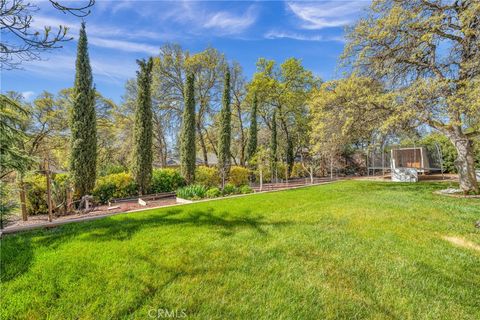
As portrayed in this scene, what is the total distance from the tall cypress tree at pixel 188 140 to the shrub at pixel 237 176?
2535 mm

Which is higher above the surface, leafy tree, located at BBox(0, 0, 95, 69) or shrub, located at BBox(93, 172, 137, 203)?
leafy tree, located at BBox(0, 0, 95, 69)

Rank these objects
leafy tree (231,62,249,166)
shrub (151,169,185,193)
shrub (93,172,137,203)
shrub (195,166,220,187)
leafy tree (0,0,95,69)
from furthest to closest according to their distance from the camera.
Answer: leafy tree (231,62,249,166)
shrub (195,166,220,187)
shrub (151,169,185,193)
shrub (93,172,137,203)
leafy tree (0,0,95,69)

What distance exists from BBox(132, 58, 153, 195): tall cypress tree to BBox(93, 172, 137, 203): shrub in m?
0.31

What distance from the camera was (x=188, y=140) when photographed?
12070 millimetres

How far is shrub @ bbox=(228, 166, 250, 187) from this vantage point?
44.0 ft

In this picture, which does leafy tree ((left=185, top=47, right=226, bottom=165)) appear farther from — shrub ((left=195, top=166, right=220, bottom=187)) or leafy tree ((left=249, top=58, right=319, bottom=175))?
shrub ((left=195, top=166, right=220, bottom=187))

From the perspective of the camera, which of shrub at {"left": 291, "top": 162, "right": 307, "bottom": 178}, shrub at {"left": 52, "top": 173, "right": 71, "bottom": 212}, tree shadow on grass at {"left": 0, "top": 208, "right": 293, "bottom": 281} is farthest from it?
shrub at {"left": 291, "top": 162, "right": 307, "bottom": 178}

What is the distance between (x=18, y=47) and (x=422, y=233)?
7241 mm

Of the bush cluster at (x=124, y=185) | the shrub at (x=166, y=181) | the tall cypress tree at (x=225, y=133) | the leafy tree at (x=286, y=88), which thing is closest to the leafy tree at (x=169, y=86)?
the tall cypress tree at (x=225, y=133)

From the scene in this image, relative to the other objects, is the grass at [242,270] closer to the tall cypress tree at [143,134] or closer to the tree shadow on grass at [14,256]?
the tree shadow on grass at [14,256]

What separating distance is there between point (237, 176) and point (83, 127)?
26.2 feet

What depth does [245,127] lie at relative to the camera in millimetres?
21641

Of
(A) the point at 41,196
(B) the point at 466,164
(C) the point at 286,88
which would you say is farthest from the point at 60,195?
(C) the point at 286,88

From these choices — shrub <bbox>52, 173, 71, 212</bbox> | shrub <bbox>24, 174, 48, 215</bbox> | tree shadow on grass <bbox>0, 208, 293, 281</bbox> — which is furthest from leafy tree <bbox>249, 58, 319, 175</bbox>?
shrub <bbox>24, 174, 48, 215</bbox>
